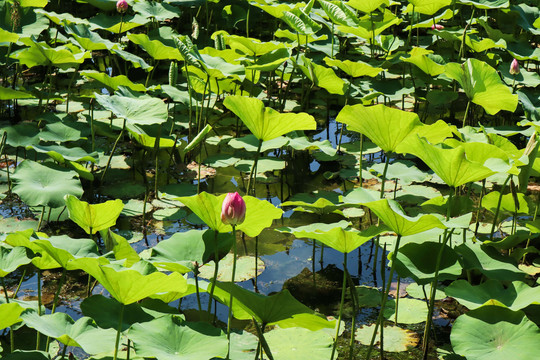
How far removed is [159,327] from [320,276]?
1026mm

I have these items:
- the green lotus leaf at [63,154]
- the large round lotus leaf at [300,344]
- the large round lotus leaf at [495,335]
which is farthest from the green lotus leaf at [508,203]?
the green lotus leaf at [63,154]

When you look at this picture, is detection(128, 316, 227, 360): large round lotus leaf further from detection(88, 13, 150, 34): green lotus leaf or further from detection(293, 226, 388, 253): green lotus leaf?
detection(88, 13, 150, 34): green lotus leaf

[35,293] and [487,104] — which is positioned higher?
[487,104]

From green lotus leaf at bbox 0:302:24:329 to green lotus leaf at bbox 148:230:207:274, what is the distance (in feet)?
1.32

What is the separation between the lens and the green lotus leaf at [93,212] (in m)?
1.83

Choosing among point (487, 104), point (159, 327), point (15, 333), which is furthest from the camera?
point (487, 104)

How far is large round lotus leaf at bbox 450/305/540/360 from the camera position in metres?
1.54

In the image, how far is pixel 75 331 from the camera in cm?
149

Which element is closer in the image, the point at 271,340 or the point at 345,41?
the point at 271,340

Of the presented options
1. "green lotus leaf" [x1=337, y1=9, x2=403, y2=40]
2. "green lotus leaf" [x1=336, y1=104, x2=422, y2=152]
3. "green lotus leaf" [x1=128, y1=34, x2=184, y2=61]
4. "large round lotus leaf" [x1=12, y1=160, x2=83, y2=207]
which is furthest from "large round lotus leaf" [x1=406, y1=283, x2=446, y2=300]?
"green lotus leaf" [x1=337, y1=9, x2=403, y2=40]

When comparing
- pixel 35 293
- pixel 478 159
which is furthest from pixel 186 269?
pixel 478 159

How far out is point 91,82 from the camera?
4191 mm

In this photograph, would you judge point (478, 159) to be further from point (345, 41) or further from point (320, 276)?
point (345, 41)

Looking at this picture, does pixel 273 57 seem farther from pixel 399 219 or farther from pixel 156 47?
pixel 399 219
